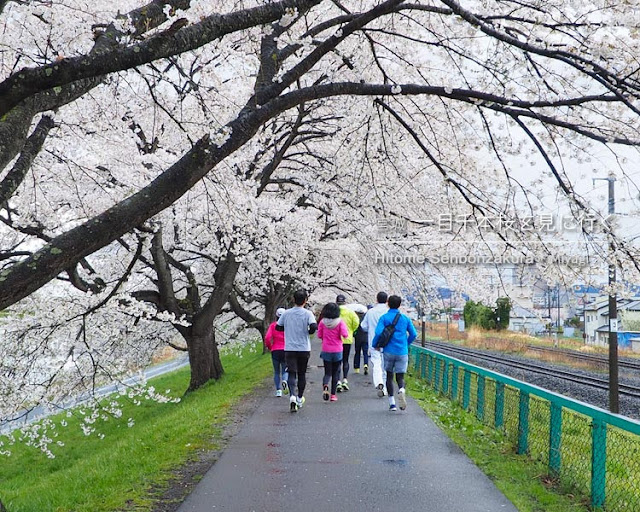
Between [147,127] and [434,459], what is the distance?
34.7 ft

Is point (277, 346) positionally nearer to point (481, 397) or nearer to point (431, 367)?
point (481, 397)

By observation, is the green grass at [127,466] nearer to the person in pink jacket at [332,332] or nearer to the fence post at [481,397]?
the person in pink jacket at [332,332]

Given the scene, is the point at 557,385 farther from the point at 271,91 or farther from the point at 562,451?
the point at 271,91

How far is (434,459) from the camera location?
7215mm

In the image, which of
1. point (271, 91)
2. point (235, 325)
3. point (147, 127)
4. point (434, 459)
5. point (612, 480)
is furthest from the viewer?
point (235, 325)

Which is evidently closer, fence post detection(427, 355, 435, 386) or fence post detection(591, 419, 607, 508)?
fence post detection(591, 419, 607, 508)

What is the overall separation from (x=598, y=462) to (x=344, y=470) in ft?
7.83

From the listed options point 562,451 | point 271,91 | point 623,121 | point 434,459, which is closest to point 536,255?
point 623,121

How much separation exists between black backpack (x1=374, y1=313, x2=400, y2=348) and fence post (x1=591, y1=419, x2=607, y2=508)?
15.2ft

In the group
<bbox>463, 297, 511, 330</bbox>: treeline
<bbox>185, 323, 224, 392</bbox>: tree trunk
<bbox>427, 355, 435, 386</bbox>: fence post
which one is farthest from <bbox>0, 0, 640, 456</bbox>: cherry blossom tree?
<bbox>463, 297, 511, 330</bbox>: treeline

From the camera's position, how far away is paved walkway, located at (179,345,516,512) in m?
5.61

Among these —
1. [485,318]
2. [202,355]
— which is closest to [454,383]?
[202,355]

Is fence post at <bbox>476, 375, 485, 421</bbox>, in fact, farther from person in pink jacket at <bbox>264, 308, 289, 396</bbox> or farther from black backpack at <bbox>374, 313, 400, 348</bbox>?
person in pink jacket at <bbox>264, 308, 289, 396</bbox>

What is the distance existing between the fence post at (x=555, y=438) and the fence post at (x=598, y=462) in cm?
84
